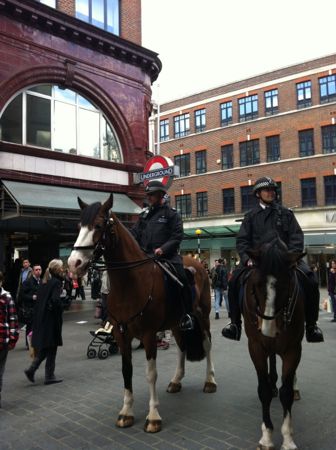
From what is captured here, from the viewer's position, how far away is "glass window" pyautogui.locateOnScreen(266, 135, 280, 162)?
33469 millimetres

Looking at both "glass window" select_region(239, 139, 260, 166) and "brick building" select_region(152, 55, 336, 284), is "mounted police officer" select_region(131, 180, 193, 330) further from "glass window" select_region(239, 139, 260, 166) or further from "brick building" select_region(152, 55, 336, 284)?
"glass window" select_region(239, 139, 260, 166)

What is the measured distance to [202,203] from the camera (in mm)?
37375

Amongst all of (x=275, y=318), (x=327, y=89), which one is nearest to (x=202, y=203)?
(x=327, y=89)

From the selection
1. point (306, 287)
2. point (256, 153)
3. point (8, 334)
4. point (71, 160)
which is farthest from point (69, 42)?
point (256, 153)

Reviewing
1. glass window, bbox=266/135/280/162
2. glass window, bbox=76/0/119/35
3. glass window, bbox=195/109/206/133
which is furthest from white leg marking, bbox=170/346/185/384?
glass window, bbox=195/109/206/133

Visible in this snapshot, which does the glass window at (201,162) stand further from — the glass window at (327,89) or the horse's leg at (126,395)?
the horse's leg at (126,395)

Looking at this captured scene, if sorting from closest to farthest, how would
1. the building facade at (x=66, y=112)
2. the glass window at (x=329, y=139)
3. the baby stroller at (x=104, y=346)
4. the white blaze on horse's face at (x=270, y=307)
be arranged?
the white blaze on horse's face at (x=270, y=307), the baby stroller at (x=104, y=346), the building facade at (x=66, y=112), the glass window at (x=329, y=139)

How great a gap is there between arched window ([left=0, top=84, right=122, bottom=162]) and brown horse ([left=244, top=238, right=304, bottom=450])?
1217cm

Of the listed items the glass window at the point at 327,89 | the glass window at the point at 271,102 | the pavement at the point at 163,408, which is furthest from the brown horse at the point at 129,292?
the glass window at the point at 271,102

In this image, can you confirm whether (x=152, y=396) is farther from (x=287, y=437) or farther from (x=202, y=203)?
(x=202, y=203)

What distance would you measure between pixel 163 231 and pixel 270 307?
7.58 ft

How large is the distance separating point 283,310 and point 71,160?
507 inches

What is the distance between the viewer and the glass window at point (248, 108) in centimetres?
3491

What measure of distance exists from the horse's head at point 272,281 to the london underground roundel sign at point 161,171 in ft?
19.9
